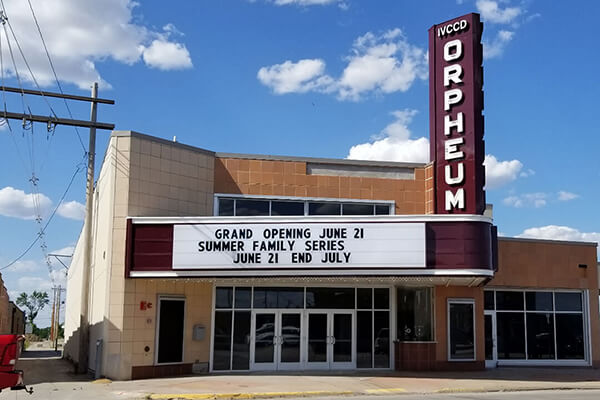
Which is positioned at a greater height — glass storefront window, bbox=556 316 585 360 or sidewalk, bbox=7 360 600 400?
glass storefront window, bbox=556 316 585 360

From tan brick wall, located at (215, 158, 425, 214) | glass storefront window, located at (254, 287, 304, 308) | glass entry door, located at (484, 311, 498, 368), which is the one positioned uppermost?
tan brick wall, located at (215, 158, 425, 214)

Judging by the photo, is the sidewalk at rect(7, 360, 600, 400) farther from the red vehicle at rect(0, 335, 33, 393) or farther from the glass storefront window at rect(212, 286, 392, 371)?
the red vehicle at rect(0, 335, 33, 393)

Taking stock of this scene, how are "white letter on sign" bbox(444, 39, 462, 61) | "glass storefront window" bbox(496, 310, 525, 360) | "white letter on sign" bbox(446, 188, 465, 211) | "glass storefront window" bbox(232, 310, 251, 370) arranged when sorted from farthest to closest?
1. "glass storefront window" bbox(496, 310, 525, 360)
2. "white letter on sign" bbox(444, 39, 462, 61)
3. "glass storefront window" bbox(232, 310, 251, 370)
4. "white letter on sign" bbox(446, 188, 465, 211)

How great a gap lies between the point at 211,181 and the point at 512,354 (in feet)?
47.7

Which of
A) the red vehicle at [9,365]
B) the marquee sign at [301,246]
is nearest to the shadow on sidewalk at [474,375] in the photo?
the marquee sign at [301,246]

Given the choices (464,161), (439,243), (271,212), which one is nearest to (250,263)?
(271,212)

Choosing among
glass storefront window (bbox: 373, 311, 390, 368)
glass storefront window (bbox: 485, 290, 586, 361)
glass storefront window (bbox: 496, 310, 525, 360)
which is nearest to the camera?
glass storefront window (bbox: 373, 311, 390, 368)

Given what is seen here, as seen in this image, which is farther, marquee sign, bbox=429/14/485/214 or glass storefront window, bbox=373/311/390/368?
glass storefront window, bbox=373/311/390/368

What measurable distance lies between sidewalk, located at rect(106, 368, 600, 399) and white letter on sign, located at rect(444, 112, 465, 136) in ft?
27.0

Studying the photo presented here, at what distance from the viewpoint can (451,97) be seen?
23.9 m

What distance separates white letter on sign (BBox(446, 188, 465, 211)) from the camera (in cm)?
2331

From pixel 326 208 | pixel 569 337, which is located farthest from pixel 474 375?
pixel 569 337

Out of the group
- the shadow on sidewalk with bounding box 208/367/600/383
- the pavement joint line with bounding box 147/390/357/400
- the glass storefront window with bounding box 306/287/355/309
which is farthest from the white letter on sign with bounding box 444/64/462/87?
the pavement joint line with bounding box 147/390/357/400

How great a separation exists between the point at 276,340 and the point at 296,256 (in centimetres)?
426
